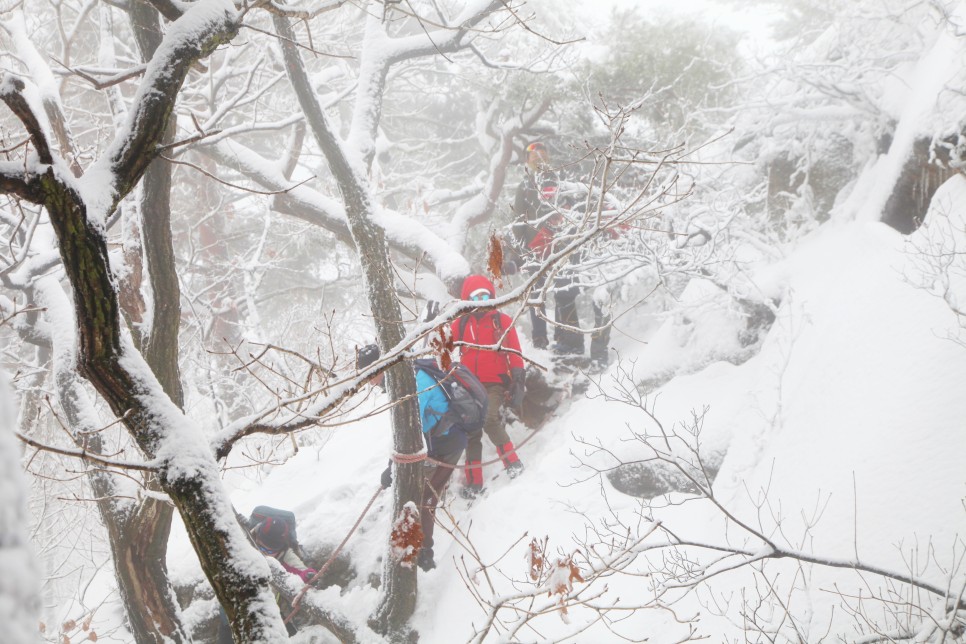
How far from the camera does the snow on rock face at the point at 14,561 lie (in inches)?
12.5

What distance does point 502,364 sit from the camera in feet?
20.9

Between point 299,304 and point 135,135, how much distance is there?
1137 cm

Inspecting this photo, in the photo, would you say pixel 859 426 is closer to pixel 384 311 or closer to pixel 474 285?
pixel 474 285

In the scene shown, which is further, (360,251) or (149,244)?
(360,251)

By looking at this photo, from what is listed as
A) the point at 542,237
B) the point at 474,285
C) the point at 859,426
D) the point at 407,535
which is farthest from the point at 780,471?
the point at 542,237

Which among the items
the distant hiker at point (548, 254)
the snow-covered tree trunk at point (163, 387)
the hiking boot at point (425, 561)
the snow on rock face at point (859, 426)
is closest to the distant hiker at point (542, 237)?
the distant hiker at point (548, 254)

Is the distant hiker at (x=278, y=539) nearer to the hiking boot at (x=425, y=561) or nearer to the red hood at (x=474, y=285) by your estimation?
the hiking boot at (x=425, y=561)

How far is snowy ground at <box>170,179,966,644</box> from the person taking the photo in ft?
10.6

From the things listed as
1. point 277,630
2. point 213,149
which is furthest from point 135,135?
point 213,149

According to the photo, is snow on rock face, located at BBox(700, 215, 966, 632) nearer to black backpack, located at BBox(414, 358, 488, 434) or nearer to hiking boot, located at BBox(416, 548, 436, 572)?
black backpack, located at BBox(414, 358, 488, 434)

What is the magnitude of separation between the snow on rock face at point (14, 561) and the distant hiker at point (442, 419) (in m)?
4.60

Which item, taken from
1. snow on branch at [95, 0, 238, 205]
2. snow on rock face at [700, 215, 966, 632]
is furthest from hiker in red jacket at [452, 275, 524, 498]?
snow on branch at [95, 0, 238, 205]

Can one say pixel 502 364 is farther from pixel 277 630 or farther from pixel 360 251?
pixel 277 630

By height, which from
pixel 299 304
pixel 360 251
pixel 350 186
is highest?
pixel 299 304
